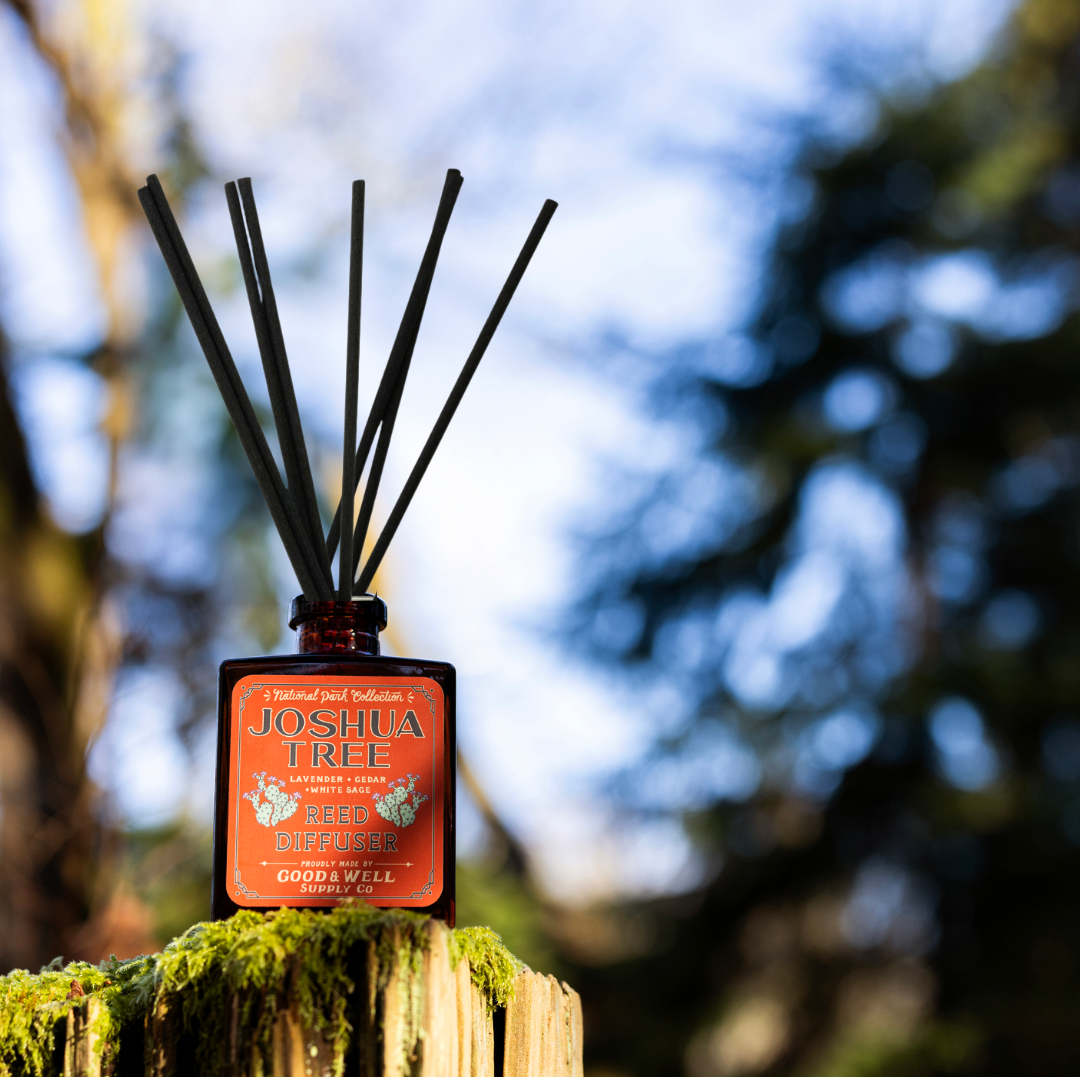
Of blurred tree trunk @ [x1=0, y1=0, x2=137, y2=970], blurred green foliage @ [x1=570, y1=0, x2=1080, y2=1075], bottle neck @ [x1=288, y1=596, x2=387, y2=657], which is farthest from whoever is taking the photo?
blurred green foliage @ [x1=570, y1=0, x2=1080, y2=1075]

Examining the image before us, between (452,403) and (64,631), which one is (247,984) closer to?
(452,403)

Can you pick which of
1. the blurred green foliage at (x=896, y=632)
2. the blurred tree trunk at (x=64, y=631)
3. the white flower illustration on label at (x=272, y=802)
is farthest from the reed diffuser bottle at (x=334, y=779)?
the blurred green foliage at (x=896, y=632)

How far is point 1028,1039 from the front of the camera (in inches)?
94.7

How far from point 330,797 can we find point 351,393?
24cm

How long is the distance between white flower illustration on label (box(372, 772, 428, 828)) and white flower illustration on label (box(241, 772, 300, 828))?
1.7 inches

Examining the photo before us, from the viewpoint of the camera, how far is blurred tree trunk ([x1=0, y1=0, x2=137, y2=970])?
195cm

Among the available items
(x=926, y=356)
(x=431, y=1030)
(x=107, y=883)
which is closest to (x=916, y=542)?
(x=926, y=356)

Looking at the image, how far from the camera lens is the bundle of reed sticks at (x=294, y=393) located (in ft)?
1.86

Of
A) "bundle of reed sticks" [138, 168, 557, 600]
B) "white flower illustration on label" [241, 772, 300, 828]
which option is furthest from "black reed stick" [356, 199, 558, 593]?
"white flower illustration on label" [241, 772, 300, 828]

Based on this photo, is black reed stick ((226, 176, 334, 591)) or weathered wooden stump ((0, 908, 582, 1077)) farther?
black reed stick ((226, 176, 334, 591))

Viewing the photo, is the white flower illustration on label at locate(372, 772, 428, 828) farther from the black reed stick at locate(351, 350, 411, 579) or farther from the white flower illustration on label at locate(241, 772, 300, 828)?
the black reed stick at locate(351, 350, 411, 579)

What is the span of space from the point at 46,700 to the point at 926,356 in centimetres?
269

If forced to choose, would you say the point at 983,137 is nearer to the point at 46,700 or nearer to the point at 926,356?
the point at 926,356

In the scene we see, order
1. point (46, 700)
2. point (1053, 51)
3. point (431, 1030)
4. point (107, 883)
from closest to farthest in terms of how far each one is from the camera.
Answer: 1. point (431, 1030)
2. point (107, 883)
3. point (46, 700)
4. point (1053, 51)
